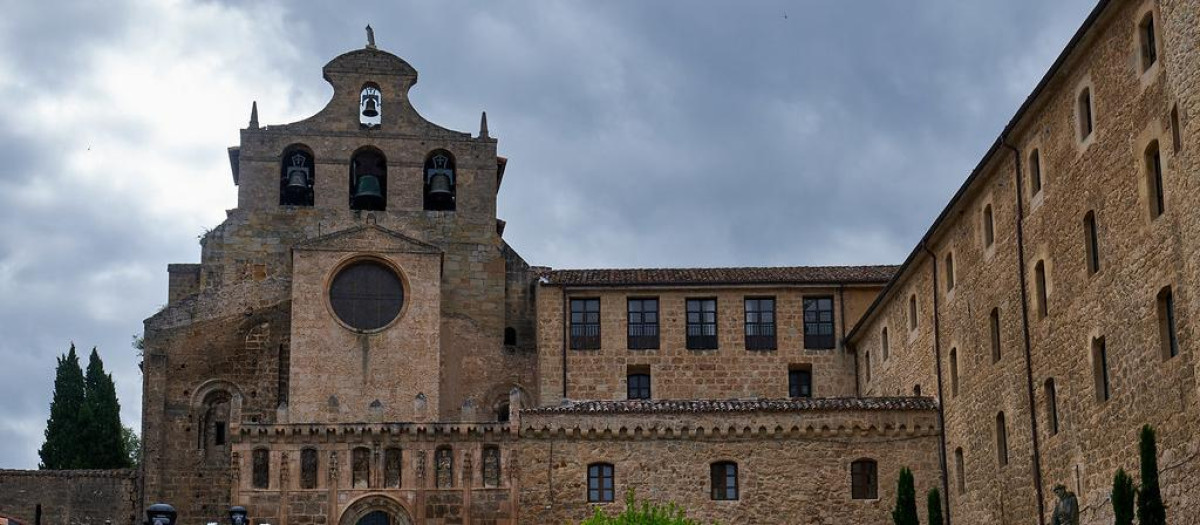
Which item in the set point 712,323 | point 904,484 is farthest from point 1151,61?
point 712,323

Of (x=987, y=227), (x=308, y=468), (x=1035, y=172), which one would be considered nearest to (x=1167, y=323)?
(x=1035, y=172)

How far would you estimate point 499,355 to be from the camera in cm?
6312

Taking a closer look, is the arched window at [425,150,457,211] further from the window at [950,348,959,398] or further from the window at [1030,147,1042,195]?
the window at [1030,147,1042,195]

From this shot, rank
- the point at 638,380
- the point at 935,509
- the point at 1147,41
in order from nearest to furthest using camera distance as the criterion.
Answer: the point at 1147,41 → the point at 935,509 → the point at 638,380

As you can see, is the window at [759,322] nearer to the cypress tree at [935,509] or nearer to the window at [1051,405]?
the cypress tree at [935,509]

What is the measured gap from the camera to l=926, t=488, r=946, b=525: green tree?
48469 millimetres

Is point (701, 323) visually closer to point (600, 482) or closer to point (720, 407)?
point (720, 407)

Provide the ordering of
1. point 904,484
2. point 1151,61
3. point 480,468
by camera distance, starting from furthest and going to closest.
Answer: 1. point 480,468
2. point 904,484
3. point 1151,61

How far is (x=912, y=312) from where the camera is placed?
53500 millimetres

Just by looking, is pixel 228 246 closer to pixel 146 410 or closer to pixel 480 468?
pixel 146 410

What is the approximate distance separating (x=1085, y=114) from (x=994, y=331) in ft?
27.3

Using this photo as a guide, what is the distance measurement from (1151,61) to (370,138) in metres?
35.5

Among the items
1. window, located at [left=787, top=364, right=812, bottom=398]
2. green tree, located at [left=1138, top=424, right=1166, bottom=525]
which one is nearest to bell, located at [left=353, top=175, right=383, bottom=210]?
window, located at [left=787, top=364, right=812, bottom=398]

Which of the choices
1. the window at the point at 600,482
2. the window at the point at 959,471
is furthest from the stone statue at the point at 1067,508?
the window at the point at 600,482
